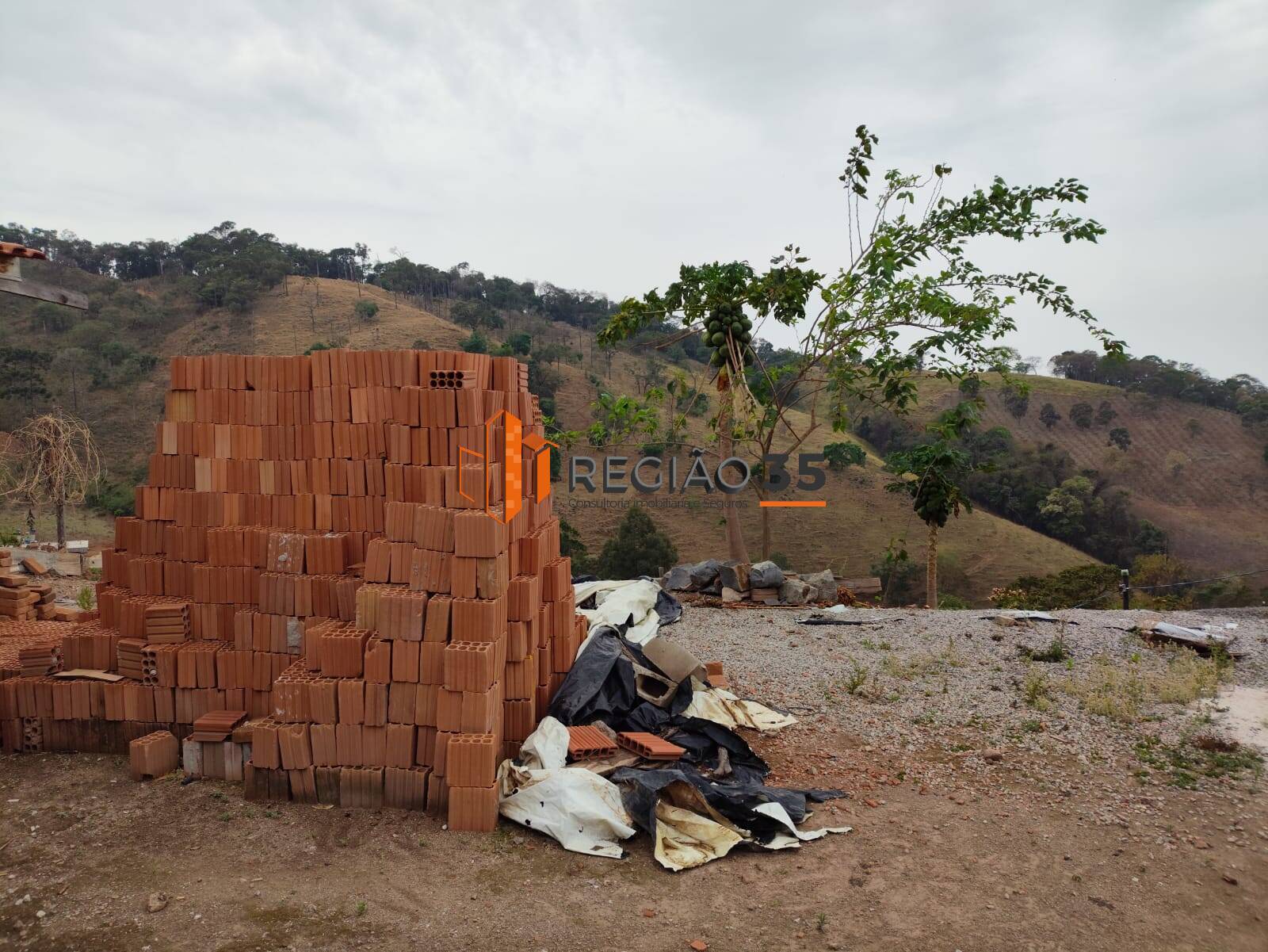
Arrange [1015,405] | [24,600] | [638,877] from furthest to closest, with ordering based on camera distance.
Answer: [1015,405]
[24,600]
[638,877]

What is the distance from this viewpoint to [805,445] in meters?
37.6

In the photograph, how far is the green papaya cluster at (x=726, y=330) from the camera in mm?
12922

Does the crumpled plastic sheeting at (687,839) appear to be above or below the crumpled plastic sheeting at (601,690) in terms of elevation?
below

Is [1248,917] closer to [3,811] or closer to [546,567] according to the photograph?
[546,567]

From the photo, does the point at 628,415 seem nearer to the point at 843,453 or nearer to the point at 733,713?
the point at 733,713

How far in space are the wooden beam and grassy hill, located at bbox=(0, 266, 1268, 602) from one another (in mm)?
19210

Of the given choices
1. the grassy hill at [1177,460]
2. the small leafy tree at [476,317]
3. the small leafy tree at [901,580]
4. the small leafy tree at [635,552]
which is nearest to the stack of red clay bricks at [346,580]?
the small leafy tree at [635,552]

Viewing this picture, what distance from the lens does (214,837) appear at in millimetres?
4762

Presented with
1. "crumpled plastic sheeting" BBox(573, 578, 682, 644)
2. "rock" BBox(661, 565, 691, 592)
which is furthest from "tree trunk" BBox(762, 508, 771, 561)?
"crumpled plastic sheeting" BBox(573, 578, 682, 644)

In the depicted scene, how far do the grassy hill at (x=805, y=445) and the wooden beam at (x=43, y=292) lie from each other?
19.2 meters

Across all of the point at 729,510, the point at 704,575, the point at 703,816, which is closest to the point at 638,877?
the point at 703,816

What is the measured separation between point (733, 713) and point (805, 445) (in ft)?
104

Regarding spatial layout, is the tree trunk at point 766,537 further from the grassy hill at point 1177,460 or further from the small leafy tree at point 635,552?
the grassy hill at point 1177,460

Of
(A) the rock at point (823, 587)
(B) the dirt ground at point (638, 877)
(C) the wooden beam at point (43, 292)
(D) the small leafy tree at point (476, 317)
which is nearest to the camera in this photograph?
(B) the dirt ground at point (638, 877)
